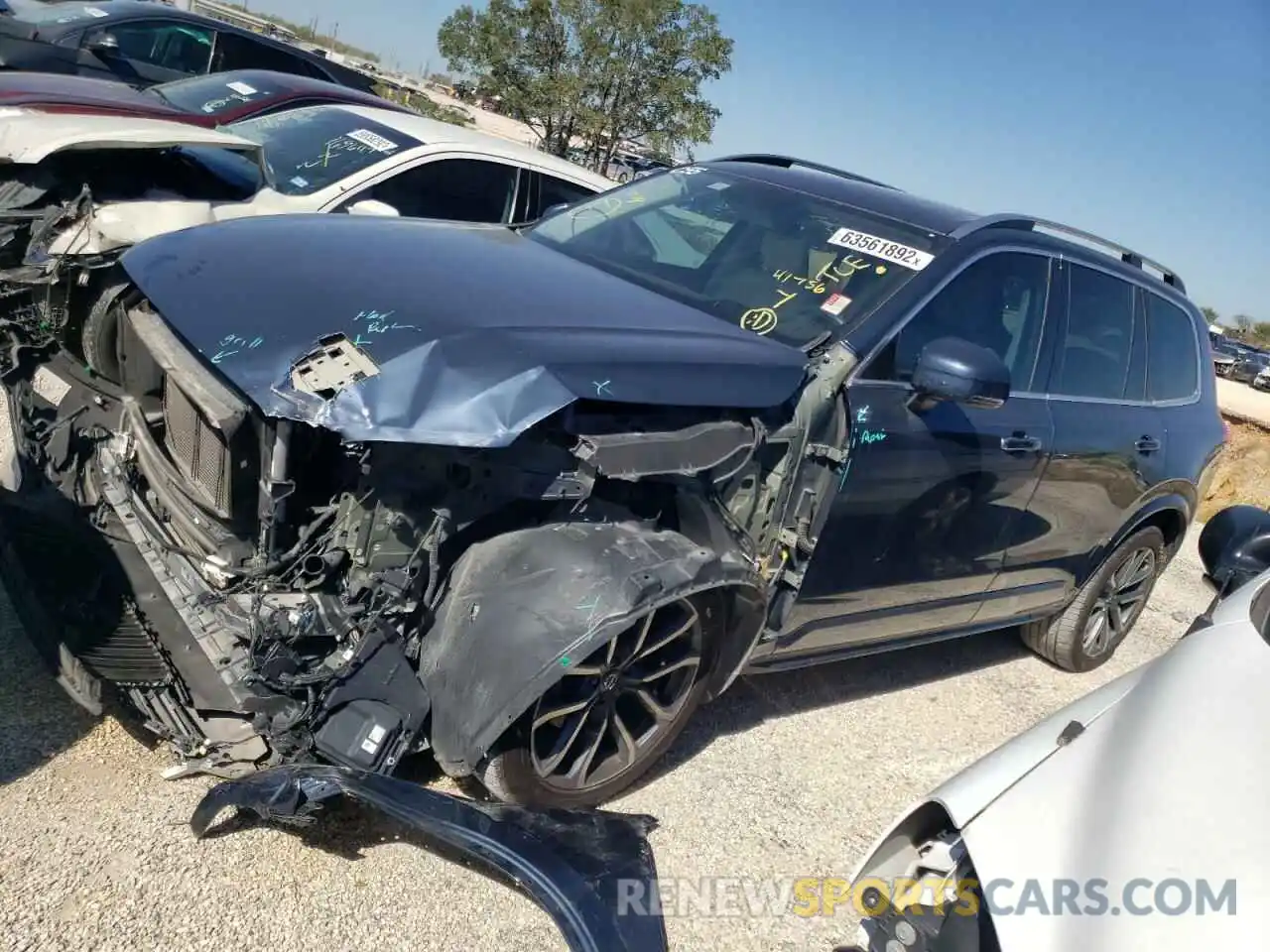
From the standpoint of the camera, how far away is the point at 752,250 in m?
3.83

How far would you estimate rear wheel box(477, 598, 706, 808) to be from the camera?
2.84 meters

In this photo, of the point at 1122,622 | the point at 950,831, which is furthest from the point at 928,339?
the point at 1122,622

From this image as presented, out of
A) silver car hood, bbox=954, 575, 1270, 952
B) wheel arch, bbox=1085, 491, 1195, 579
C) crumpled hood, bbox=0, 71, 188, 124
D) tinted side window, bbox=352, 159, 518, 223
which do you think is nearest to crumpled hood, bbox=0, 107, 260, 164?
crumpled hood, bbox=0, 71, 188, 124

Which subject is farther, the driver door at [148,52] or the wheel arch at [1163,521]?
the driver door at [148,52]

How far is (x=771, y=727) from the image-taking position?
4.02 meters

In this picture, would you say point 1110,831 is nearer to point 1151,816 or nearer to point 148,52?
point 1151,816

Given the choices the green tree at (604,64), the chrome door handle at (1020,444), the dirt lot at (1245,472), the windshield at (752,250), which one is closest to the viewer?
the windshield at (752,250)

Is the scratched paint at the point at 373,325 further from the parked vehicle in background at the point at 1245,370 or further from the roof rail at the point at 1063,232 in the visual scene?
the parked vehicle in background at the point at 1245,370

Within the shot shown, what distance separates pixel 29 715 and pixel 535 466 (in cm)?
168

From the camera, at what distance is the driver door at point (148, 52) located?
8367 mm

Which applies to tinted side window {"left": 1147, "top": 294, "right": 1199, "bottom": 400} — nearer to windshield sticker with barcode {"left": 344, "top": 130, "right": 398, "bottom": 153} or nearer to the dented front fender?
the dented front fender

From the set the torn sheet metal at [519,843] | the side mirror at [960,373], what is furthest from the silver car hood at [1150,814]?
the side mirror at [960,373]

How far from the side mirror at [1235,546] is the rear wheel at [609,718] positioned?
6.37ft

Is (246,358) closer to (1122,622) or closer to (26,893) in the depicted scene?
(26,893)
